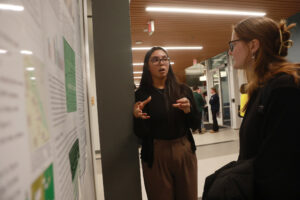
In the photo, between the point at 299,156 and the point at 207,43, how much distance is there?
7064 millimetres

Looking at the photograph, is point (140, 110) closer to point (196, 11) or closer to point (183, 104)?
point (183, 104)

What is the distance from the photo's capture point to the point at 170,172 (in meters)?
1.40

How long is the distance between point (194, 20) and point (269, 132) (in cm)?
491

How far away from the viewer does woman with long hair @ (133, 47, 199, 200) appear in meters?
1.38

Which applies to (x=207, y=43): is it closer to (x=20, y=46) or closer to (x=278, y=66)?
(x=278, y=66)

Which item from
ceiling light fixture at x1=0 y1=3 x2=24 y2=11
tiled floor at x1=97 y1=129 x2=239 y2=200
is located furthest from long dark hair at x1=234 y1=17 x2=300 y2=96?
tiled floor at x1=97 y1=129 x2=239 y2=200

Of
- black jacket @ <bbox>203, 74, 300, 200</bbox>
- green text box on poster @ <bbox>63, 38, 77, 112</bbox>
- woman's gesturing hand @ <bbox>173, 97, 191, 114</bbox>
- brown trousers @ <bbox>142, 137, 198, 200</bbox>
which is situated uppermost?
green text box on poster @ <bbox>63, 38, 77, 112</bbox>

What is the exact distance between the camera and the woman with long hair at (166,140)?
138cm

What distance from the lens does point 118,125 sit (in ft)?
4.92

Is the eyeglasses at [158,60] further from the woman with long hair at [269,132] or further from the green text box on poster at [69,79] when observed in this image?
the green text box on poster at [69,79]

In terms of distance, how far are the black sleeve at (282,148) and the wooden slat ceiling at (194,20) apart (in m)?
3.85

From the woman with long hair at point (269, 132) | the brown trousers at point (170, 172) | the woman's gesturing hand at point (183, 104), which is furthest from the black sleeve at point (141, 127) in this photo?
the woman with long hair at point (269, 132)

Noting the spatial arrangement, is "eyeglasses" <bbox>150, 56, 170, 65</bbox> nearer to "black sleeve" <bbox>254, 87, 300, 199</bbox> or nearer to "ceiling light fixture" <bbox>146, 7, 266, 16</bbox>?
"black sleeve" <bbox>254, 87, 300, 199</bbox>

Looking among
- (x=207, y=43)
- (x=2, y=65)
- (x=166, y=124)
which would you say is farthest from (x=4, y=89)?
(x=207, y=43)
